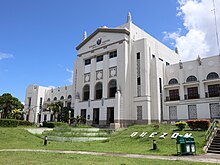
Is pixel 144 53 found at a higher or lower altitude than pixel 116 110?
higher

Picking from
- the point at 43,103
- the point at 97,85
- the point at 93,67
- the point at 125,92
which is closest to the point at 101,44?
the point at 93,67

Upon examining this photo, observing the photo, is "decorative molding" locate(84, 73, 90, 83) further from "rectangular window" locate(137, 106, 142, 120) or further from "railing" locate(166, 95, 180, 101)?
"railing" locate(166, 95, 180, 101)

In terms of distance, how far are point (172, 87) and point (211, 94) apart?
6.33 metres

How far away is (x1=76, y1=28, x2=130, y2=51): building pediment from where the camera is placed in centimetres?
3959

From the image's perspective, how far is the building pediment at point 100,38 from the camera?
39594 millimetres

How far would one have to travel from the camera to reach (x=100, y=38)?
4222 cm

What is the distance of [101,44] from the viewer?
41.6 m

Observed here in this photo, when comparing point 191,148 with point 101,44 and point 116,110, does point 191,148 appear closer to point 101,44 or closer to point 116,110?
point 116,110

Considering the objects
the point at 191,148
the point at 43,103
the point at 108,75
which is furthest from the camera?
the point at 43,103

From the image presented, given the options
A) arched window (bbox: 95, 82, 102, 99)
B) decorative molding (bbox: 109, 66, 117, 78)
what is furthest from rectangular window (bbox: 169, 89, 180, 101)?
arched window (bbox: 95, 82, 102, 99)

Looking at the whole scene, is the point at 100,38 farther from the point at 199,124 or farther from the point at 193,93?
the point at 199,124

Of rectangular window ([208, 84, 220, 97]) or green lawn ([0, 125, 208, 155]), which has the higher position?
rectangular window ([208, 84, 220, 97])

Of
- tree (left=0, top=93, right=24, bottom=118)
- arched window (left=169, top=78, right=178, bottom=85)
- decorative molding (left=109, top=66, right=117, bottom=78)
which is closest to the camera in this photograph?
arched window (left=169, top=78, right=178, bottom=85)

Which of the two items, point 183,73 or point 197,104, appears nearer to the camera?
point 197,104
